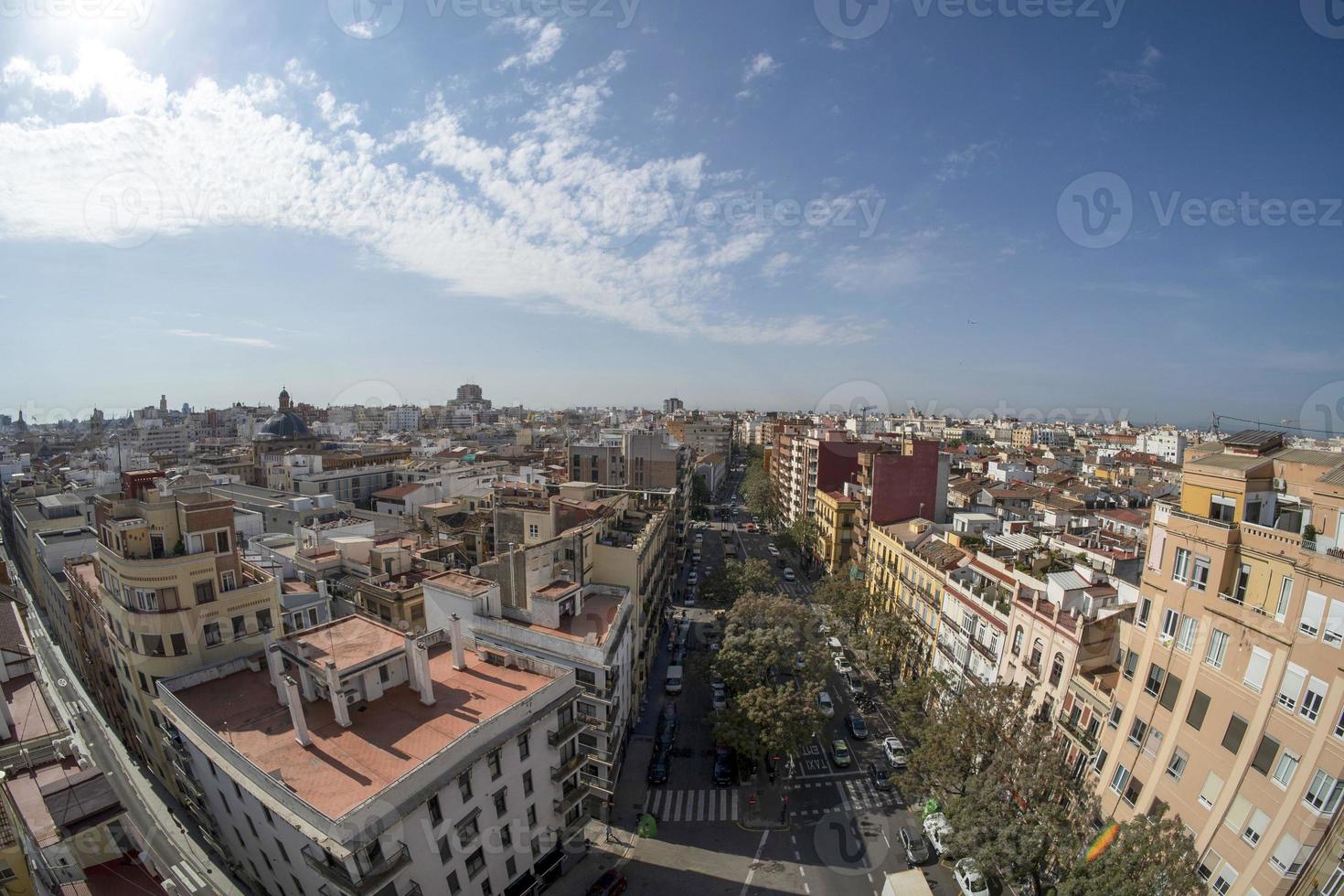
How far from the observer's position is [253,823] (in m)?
17.2

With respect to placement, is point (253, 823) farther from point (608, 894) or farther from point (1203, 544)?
point (1203, 544)

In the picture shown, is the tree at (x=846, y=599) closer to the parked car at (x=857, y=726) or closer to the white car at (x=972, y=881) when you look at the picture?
the parked car at (x=857, y=726)

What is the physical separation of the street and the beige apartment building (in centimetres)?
1651

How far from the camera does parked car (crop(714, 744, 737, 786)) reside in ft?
89.7

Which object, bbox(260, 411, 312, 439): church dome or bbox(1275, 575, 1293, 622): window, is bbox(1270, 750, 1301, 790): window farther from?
bbox(260, 411, 312, 439): church dome

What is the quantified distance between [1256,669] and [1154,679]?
3.53m

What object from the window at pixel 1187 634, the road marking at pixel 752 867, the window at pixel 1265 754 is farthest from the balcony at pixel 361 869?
the window at pixel 1187 634

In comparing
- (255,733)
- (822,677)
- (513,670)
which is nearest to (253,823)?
(255,733)

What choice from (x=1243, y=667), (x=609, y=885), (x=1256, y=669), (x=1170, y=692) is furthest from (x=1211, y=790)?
(x=609, y=885)

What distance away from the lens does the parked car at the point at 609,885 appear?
21.0 m

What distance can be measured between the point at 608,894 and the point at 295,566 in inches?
972

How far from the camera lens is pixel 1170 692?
57.8 feet

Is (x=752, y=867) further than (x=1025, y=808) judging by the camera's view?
Yes

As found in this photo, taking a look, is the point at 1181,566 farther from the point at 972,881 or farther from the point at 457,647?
the point at 457,647
